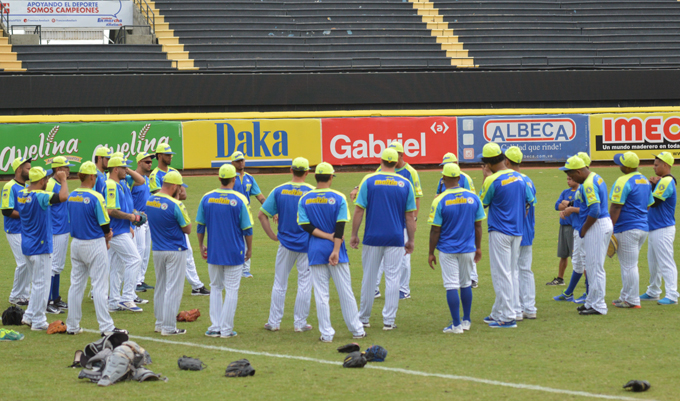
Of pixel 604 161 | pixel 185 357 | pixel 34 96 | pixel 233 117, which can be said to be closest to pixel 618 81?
pixel 604 161

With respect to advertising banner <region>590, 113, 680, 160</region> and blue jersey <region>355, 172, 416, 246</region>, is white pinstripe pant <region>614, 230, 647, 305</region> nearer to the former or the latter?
blue jersey <region>355, 172, 416, 246</region>

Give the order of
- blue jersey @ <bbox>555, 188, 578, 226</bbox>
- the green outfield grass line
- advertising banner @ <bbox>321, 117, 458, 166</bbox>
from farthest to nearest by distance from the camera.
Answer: advertising banner @ <bbox>321, 117, 458, 166</bbox> < blue jersey @ <bbox>555, 188, 578, 226</bbox> < the green outfield grass line

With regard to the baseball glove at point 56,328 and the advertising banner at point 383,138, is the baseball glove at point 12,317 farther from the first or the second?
the advertising banner at point 383,138

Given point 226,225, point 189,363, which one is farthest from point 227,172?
point 189,363

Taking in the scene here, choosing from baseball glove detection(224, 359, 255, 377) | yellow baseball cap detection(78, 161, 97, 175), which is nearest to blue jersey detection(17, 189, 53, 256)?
yellow baseball cap detection(78, 161, 97, 175)

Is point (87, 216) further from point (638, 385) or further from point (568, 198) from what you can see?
point (568, 198)

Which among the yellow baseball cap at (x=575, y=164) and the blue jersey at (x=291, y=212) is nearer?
the blue jersey at (x=291, y=212)

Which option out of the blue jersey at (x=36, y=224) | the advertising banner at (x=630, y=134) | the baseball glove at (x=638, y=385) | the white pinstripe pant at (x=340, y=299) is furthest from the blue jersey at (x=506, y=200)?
the advertising banner at (x=630, y=134)

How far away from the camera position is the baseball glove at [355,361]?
23.6 feet

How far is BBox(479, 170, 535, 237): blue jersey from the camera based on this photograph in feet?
28.8

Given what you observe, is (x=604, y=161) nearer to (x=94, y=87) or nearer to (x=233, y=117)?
(x=233, y=117)

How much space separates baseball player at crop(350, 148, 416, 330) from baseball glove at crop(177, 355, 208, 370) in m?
2.38

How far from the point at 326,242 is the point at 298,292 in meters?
0.85

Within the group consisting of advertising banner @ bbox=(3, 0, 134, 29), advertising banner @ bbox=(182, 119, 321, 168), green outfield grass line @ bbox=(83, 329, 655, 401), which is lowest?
green outfield grass line @ bbox=(83, 329, 655, 401)
